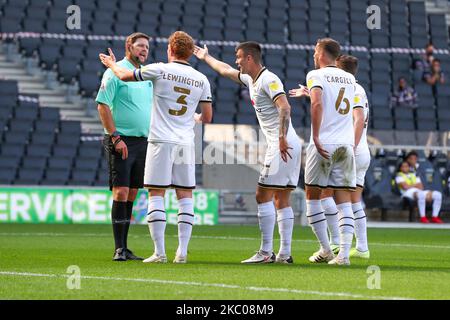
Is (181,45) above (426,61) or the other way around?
the other way around

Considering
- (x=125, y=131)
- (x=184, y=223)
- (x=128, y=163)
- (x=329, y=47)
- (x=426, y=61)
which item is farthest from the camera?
(x=426, y=61)

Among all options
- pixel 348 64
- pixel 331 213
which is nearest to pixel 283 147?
pixel 331 213

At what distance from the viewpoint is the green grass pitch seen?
23.8 feet

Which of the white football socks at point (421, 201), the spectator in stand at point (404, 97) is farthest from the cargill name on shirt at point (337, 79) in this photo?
the spectator in stand at point (404, 97)

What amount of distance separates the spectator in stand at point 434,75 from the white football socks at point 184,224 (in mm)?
18099

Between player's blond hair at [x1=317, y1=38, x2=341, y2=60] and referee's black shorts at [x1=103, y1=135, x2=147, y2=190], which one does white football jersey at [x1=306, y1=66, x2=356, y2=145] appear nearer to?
player's blond hair at [x1=317, y1=38, x2=341, y2=60]

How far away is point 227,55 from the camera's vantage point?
26.2 meters

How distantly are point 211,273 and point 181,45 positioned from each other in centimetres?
211

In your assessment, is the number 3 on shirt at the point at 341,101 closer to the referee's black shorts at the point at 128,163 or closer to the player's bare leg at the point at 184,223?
the player's bare leg at the point at 184,223

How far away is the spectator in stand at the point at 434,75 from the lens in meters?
27.3

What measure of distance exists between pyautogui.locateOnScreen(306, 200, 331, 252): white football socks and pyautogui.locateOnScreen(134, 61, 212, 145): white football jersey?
1297 mm

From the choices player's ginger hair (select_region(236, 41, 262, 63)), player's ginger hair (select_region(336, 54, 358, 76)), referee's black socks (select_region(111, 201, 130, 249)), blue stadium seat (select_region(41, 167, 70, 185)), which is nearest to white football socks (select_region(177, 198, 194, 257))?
referee's black socks (select_region(111, 201, 130, 249))

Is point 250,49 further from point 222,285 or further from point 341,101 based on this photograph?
point 222,285

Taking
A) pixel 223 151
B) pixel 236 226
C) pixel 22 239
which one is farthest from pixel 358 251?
pixel 223 151
